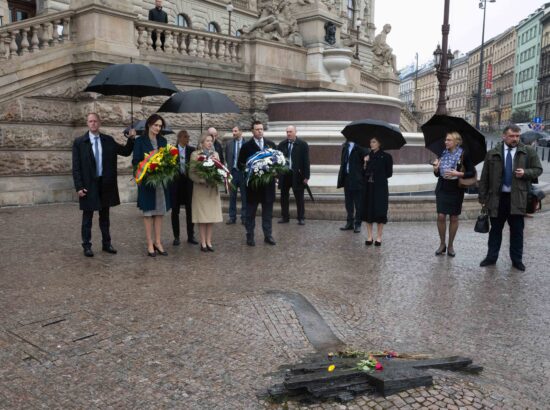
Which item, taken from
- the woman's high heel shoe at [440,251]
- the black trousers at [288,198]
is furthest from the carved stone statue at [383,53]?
the woman's high heel shoe at [440,251]

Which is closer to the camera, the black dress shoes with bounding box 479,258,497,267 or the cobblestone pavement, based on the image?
the cobblestone pavement

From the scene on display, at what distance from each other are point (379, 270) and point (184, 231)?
4.18 meters

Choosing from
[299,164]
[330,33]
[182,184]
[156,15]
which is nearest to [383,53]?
[330,33]

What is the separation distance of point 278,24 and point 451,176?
1246cm

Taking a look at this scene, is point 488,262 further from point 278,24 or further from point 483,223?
point 278,24

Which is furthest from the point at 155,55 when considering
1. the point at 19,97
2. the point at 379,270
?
the point at 379,270

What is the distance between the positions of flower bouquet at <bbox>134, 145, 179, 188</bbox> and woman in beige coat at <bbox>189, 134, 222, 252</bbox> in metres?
0.46

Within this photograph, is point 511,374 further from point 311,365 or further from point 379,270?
point 379,270

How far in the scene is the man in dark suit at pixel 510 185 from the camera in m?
7.49

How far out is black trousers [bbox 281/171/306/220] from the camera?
11234 mm

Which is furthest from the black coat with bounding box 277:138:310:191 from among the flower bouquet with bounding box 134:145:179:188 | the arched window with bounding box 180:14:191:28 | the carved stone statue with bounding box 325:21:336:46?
the arched window with bounding box 180:14:191:28

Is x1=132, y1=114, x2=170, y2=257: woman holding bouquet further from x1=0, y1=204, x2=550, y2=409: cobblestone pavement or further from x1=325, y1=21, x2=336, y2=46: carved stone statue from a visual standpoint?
x1=325, y1=21, x2=336, y2=46: carved stone statue

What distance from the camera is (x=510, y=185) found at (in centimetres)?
760

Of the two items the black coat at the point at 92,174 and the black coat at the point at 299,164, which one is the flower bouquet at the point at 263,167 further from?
the black coat at the point at 92,174
